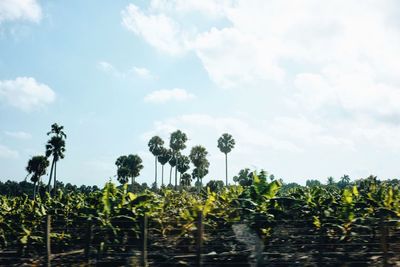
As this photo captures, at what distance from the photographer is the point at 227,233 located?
10234 millimetres

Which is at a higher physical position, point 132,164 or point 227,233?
point 132,164

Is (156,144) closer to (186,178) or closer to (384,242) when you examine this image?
(186,178)

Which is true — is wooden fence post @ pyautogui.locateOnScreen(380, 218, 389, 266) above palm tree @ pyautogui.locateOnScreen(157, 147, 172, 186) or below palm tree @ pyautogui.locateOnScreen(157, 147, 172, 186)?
below

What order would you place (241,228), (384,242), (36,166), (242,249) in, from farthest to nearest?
(36,166) → (241,228) → (242,249) → (384,242)

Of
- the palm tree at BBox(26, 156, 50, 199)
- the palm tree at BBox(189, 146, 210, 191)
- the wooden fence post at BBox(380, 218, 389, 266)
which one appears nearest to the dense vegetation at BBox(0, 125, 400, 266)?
the wooden fence post at BBox(380, 218, 389, 266)

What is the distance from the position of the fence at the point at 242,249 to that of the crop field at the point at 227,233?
0.02 metres

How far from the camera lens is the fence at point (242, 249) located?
9039 millimetres

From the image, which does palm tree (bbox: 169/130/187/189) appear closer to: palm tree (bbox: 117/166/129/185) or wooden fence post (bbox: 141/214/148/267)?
palm tree (bbox: 117/166/129/185)

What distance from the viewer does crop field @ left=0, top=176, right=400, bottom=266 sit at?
9195 millimetres

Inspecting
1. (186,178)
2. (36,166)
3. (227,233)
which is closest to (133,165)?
(186,178)

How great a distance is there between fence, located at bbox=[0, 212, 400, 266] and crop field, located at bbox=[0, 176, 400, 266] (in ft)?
0.08

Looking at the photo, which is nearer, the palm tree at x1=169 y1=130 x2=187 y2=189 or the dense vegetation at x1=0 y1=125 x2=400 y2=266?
the dense vegetation at x1=0 y1=125 x2=400 y2=266

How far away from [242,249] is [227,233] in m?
0.68

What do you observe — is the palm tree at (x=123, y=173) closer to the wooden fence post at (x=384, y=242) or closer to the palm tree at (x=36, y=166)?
the palm tree at (x=36, y=166)
